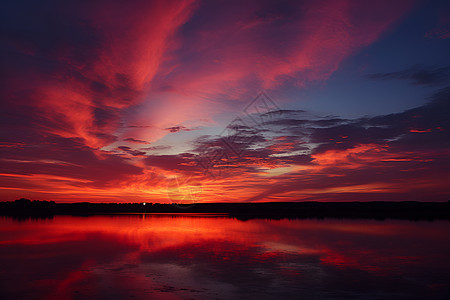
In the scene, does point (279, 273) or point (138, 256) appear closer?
point (279, 273)

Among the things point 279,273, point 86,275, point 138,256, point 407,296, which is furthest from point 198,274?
point 407,296

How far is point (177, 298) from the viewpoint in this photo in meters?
12.5

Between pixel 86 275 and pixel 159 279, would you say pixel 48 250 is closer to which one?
pixel 86 275

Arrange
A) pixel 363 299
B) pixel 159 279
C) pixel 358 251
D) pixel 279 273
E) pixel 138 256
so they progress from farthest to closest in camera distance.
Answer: pixel 358 251
pixel 138 256
pixel 279 273
pixel 159 279
pixel 363 299

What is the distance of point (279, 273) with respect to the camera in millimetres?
16609

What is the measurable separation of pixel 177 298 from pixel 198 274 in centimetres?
399

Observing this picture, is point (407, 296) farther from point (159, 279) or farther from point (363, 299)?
point (159, 279)

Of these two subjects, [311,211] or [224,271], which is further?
[311,211]

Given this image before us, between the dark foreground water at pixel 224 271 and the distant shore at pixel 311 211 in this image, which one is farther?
the distant shore at pixel 311 211

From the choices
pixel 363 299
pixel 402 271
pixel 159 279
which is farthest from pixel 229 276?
pixel 402 271

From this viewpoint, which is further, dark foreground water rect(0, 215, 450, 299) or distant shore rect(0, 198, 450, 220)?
distant shore rect(0, 198, 450, 220)

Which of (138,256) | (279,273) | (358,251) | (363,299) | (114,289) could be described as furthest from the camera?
(358,251)

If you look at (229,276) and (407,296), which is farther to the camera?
(229,276)

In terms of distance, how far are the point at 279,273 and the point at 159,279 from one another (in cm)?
568
